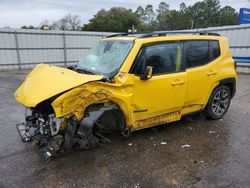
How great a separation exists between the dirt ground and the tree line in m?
36.0

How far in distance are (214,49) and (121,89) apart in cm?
267

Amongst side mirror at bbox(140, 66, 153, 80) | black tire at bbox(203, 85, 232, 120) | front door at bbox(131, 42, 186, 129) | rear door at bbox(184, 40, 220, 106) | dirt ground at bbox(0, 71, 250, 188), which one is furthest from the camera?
black tire at bbox(203, 85, 232, 120)

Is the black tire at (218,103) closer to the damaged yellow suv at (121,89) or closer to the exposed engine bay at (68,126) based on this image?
the damaged yellow suv at (121,89)

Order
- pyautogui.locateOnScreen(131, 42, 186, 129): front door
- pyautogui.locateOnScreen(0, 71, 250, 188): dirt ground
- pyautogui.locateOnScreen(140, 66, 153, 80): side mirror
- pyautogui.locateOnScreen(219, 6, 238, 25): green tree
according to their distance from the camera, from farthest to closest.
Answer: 1. pyautogui.locateOnScreen(219, 6, 238, 25): green tree
2. pyautogui.locateOnScreen(131, 42, 186, 129): front door
3. pyautogui.locateOnScreen(140, 66, 153, 80): side mirror
4. pyautogui.locateOnScreen(0, 71, 250, 188): dirt ground

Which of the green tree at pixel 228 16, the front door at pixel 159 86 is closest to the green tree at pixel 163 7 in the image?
the green tree at pixel 228 16

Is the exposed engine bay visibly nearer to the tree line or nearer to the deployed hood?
the deployed hood

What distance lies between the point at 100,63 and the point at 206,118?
9.69 feet

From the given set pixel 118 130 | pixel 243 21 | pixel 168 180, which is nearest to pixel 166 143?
pixel 118 130

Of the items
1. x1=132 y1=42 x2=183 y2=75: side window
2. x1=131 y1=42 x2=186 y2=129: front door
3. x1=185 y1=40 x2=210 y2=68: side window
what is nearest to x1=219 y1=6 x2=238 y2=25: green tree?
x1=185 y1=40 x2=210 y2=68: side window

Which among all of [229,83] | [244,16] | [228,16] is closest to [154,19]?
[228,16]

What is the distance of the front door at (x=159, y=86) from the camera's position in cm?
446

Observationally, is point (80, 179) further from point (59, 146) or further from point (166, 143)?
point (166, 143)

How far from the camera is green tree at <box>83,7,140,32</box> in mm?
39625

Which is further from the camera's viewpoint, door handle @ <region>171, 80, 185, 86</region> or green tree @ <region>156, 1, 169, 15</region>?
green tree @ <region>156, 1, 169, 15</region>
